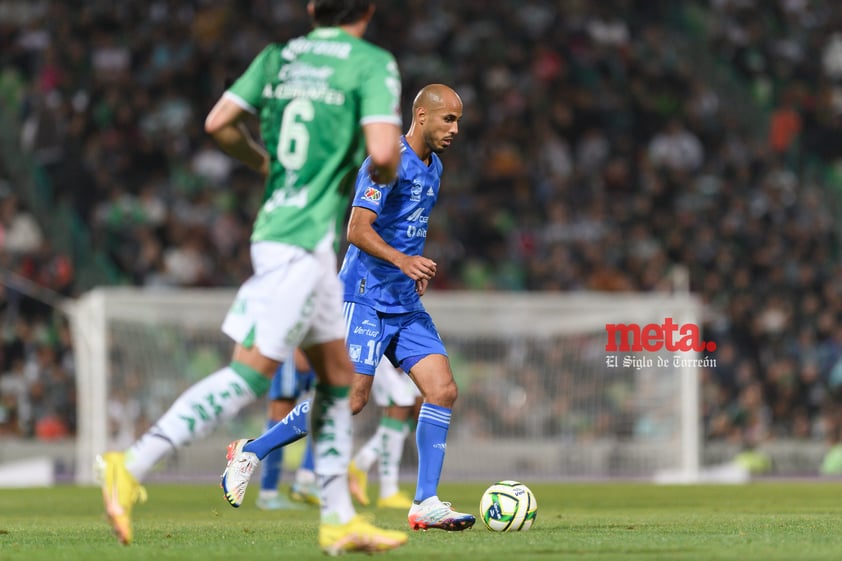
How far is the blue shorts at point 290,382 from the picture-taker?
34.6 ft

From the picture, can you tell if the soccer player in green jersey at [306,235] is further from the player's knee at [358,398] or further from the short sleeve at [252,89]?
the player's knee at [358,398]

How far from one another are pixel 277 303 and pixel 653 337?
502 inches

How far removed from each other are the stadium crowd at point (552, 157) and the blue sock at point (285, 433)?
9571mm

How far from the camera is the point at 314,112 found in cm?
538

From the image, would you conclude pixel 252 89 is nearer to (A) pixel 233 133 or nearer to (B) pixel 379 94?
(A) pixel 233 133

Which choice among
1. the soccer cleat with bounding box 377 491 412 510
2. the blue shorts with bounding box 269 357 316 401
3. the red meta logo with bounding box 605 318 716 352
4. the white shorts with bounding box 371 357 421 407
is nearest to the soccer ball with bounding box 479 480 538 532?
the white shorts with bounding box 371 357 421 407

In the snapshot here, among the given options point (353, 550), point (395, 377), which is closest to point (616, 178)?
point (395, 377)

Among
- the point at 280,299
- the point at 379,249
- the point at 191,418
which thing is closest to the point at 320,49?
the point at 280,299

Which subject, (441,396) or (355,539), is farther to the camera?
(441,396)

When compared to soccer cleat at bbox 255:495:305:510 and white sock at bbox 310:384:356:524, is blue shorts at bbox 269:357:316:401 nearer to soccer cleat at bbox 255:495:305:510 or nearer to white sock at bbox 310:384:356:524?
soccer cleat at bbox 255:495:305:510

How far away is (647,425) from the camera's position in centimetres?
1748

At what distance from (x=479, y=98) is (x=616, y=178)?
8.57 feet

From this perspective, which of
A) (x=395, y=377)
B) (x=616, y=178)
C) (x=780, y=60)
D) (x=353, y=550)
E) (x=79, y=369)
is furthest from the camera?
(x=780, y=60)

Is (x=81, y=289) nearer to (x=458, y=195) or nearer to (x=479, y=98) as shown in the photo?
(x=458, y=195)
